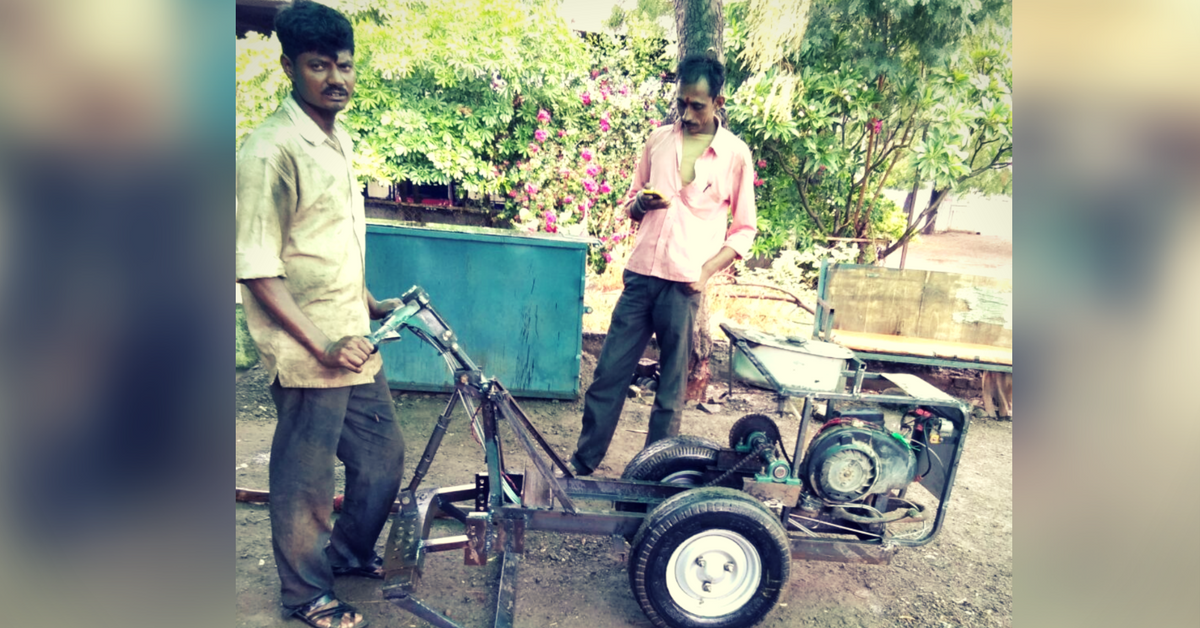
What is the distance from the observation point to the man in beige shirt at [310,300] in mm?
2328

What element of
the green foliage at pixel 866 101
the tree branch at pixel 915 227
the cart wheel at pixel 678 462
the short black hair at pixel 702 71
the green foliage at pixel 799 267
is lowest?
the cart wheel at pixel 678 462

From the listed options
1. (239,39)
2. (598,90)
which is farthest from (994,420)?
(239,39)

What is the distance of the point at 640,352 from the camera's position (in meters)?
3.96

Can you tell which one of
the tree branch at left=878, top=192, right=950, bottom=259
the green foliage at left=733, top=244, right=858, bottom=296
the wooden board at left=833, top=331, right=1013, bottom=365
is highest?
the tree branch at left=878, top=192, right=950, bottom=259

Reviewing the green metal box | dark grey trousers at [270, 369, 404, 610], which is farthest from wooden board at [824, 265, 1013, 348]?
dark grey trousers at [270, 369, 404, 610]

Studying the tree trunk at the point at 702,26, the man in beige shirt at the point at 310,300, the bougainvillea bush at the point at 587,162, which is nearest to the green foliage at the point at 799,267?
the bougainvillea bush at the point at 587,162

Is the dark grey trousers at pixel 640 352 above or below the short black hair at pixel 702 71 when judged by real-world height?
below

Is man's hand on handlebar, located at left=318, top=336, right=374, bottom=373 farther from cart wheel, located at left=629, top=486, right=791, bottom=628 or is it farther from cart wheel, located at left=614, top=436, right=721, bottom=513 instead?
cart wheel, located at left=614, top=436, right=721, bottom=513

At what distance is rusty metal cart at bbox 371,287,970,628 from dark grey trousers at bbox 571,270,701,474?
510mm

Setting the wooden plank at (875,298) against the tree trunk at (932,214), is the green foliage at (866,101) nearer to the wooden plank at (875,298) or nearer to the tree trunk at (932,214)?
the tree trunk at (932,214)

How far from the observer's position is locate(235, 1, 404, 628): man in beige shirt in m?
2.33

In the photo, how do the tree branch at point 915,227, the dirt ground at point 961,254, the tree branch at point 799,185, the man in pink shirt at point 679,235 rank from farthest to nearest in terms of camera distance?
the tree branch at point 915,227, the tree branch at point 799,185, the dirt ground at point 961,254, the man in pink shirt at point 679,235

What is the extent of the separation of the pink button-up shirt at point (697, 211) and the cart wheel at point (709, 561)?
1405 millimetres
